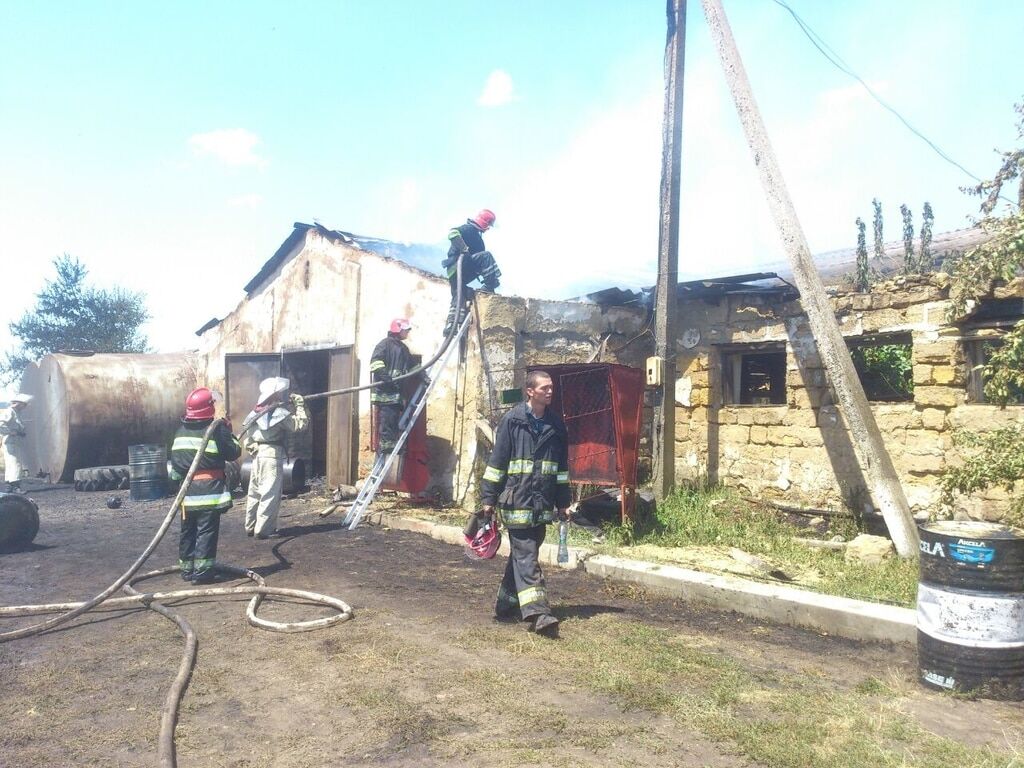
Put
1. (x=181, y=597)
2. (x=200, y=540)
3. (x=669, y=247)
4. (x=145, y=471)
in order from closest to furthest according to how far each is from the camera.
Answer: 1. (x=181, y=597)
2. (x=200, y=540)
3. (x=669, y=247)
4. (x=145, y=471)

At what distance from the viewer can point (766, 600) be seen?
5340 mm

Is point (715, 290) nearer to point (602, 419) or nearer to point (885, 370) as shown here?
point (602, 419)

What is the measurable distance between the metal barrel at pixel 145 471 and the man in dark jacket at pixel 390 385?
4.55m

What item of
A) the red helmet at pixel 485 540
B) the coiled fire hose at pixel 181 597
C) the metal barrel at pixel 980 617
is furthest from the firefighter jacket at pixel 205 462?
the metal barrel at pixel 980 617

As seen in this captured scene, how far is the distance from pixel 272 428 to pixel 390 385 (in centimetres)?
167

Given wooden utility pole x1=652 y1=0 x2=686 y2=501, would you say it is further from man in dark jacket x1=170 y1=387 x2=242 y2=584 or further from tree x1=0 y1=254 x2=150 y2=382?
tree x1=0 y1=254 x2=150 y2=382

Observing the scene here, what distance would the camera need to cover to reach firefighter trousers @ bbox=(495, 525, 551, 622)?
4828 mm

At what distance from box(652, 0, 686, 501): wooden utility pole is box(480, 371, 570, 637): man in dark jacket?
3451 mm

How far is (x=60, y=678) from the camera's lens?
4.09 m

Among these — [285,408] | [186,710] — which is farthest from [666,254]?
[186,710]

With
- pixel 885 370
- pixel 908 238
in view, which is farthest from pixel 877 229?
pixel 885 370

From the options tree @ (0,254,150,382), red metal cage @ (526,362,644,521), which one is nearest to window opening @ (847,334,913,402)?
red metal cage @ (526,362,644,521)

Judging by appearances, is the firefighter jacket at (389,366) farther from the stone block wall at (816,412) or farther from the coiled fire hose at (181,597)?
the stone block wall at (816,412)

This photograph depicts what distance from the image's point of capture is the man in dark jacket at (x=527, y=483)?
5.03 meters
